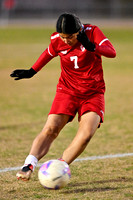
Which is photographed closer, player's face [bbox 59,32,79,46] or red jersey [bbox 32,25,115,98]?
player's face [bbox 59,32,79,46]

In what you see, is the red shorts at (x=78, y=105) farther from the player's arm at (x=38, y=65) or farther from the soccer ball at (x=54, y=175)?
the soccer ball at (x=54, y=175)

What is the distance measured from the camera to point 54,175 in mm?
4867

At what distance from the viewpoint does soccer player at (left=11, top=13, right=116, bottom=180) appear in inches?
205

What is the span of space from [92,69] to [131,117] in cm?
438

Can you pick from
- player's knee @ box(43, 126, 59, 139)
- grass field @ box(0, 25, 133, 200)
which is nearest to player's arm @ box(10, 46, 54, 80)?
player's knee @ box(43, 126, 59, 139)

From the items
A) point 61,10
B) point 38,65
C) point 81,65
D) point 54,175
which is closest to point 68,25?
point 81,65

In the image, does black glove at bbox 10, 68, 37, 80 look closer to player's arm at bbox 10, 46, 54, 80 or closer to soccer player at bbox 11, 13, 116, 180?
player's arm at bbox 10, 46, 54, 80

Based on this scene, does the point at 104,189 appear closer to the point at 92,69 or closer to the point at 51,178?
the point at 51,178

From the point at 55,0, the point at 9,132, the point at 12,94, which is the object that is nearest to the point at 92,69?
the point at 9,132

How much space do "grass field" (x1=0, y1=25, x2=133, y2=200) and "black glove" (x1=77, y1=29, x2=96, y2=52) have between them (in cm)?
171

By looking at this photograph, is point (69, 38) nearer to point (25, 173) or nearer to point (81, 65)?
point (81, 65)

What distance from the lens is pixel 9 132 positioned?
8305mm

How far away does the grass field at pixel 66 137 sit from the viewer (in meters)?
5.10

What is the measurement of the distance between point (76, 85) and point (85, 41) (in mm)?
734
